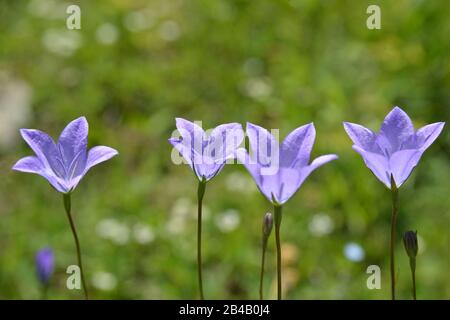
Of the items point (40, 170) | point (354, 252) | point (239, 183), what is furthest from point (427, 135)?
point (239, 183)

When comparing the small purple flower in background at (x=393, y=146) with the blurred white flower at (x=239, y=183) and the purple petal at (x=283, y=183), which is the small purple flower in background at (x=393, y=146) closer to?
the purple petal at (x=283, y=183)

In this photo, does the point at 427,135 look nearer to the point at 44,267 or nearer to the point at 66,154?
the point at 66,154

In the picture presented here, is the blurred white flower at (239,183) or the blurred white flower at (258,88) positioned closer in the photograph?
the blurred white flower at (239,183)

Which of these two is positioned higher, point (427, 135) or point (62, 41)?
point (62, 41)

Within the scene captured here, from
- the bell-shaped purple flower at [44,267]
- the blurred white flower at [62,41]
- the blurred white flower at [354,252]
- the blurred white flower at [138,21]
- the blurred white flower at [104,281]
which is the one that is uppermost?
the blurred white flower at [138,21]

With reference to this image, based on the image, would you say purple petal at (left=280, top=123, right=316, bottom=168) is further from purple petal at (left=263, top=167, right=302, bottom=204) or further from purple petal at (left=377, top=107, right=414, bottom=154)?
purple petal at (left=377, top=107, right=414, bottom=154)

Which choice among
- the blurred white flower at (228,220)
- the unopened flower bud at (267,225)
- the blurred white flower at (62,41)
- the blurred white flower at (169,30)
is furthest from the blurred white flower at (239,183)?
the unopened flower bud at (267,225)

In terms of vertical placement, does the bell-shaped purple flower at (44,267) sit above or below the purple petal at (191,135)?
below
